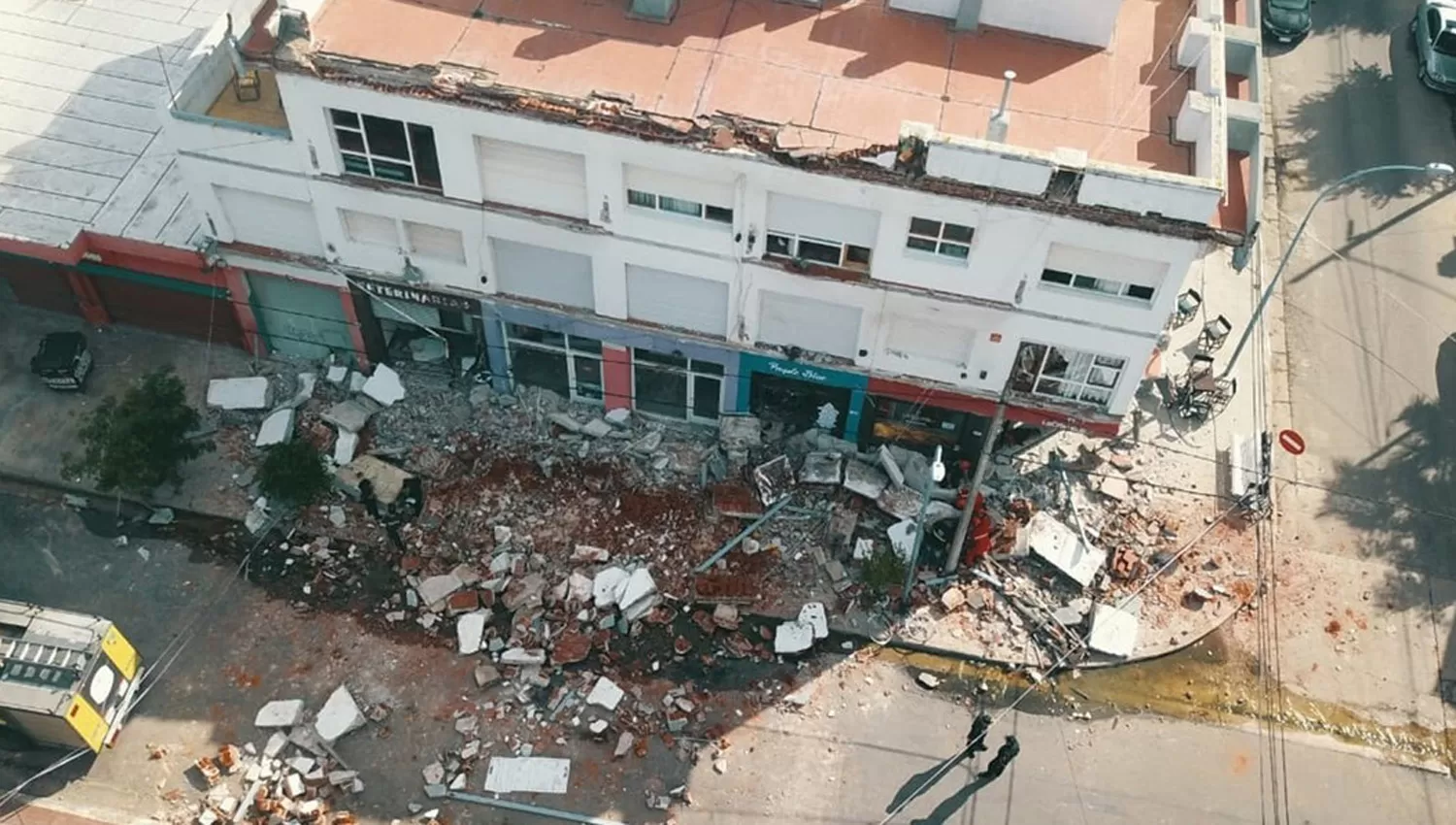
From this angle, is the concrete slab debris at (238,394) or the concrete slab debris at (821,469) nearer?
the concrete slab debris at (821,469)

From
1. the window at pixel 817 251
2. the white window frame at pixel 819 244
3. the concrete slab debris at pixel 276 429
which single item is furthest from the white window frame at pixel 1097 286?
the concrete slab debris at pixel 276 429

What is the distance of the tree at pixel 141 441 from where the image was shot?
2872cm

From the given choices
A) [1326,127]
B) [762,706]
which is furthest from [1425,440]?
[762,706]

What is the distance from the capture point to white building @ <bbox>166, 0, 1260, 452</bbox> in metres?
23.9

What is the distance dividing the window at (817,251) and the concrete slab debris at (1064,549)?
29.0 feet

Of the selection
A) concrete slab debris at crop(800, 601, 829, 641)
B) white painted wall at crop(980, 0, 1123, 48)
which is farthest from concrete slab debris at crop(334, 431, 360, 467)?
white painted wall at crop(980, 0, 1123, 48)

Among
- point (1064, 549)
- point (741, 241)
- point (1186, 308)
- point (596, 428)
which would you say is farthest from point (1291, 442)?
point (596, 428)

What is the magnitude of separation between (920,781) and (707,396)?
11133 mm

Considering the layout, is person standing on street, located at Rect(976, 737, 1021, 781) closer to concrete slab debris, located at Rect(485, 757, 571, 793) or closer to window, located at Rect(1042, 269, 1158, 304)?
concrete slab debris, located at Rect(485, 757, 571, 793)

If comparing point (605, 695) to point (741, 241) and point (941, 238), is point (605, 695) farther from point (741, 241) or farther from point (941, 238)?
point (941, 238)

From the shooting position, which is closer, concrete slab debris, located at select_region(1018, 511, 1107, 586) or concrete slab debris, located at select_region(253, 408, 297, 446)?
concrete slab debris, located at select_region(1018, 511, 1107, 586)

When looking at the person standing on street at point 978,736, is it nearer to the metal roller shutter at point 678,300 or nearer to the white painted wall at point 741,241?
the white painted wall at point 741,241

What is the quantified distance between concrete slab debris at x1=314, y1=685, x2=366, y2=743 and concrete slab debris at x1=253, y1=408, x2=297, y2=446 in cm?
759

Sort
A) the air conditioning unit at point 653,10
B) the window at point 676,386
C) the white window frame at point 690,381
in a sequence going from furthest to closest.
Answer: the window at point 676,386 → the white window frame at point 690,381 → the air conditioning unit at point 653,10
